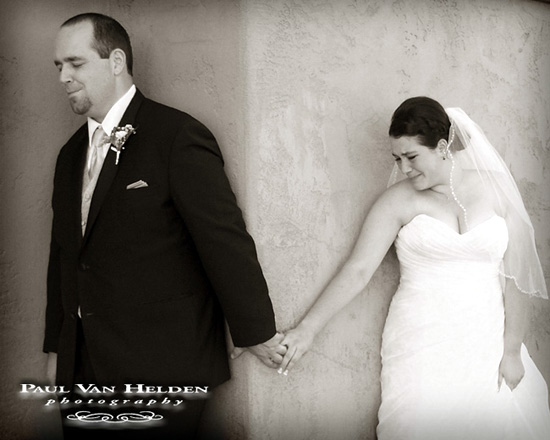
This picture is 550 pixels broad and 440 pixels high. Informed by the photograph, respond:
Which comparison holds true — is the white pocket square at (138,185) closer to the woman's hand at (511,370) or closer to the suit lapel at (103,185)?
the suit lapel at (103,185)

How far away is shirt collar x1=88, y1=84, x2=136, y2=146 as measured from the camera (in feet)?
8.38

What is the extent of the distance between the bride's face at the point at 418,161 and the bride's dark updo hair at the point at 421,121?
0.09 ft

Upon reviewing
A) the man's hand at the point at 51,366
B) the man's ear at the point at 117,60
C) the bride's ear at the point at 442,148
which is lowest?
the man's hand at the point at 51,366

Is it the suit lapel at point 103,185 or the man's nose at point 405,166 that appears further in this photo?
the man's nose at point 405,166

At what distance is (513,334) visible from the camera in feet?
9.62

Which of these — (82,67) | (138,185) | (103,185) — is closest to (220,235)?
(138,185)

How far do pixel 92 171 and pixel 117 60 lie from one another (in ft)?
1.59

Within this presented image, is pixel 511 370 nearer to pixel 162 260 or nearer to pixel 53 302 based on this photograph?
pixel 162 260

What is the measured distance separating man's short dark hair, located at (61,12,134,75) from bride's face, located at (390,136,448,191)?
1307 millimetres

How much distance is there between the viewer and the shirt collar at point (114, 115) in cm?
255

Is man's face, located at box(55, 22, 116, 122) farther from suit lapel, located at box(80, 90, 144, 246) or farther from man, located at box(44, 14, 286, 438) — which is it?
suit lapel, located at box(80, 90, 144, 246)

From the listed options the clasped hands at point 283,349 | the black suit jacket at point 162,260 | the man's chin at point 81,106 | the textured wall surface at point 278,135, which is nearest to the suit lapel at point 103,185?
the black suit jacket at point 162,260

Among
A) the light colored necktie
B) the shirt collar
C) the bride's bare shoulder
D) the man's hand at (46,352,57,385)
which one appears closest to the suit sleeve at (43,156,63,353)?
the man's hand at (46,352,57,385)

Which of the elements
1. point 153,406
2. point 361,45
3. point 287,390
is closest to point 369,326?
point 287,390
